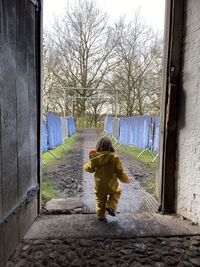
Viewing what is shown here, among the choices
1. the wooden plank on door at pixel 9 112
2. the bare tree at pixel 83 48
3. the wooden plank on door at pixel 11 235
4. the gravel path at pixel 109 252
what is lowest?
the gravel path at pixel 109 252

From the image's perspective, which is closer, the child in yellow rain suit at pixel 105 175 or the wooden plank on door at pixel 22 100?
the wooden plank on door at pixel 22 100

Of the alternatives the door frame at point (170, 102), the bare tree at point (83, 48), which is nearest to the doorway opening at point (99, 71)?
the bare tree at point (83, 48)

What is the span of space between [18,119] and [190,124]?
185 centimetres

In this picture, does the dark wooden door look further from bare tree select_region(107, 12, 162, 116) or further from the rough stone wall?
bare tree select_region(107, 12, 162, 116)

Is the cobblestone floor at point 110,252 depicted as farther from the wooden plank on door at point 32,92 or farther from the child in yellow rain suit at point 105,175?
the wooden plank on door at point 32,92

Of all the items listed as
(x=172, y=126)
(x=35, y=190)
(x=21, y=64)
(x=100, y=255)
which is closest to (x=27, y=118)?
(x=21, y=64)

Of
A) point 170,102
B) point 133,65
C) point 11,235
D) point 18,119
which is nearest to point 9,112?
point 18,119

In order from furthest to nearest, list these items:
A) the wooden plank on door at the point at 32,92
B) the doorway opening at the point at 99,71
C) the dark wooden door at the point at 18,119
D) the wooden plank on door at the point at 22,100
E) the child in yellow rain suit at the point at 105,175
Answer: the doorway opening at the point at 99,71, the child in yellow rain suit at the point at 105,175, the wooden plank on door at the point at 32,92, the wooden plank on door at the point at 22,100, the dark wooden door at the point at 18,119

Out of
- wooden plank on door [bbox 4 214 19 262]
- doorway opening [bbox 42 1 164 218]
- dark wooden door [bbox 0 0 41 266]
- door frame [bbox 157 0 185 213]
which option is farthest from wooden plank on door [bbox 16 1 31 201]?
doorway opening [bbox 42 1 164 218]

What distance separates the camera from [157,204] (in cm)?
368

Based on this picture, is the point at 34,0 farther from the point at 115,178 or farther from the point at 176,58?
the point at 115,178

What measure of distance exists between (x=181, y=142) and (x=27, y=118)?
71.6 inches

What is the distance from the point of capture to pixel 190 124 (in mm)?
3037

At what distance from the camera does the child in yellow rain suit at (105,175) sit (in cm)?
322
